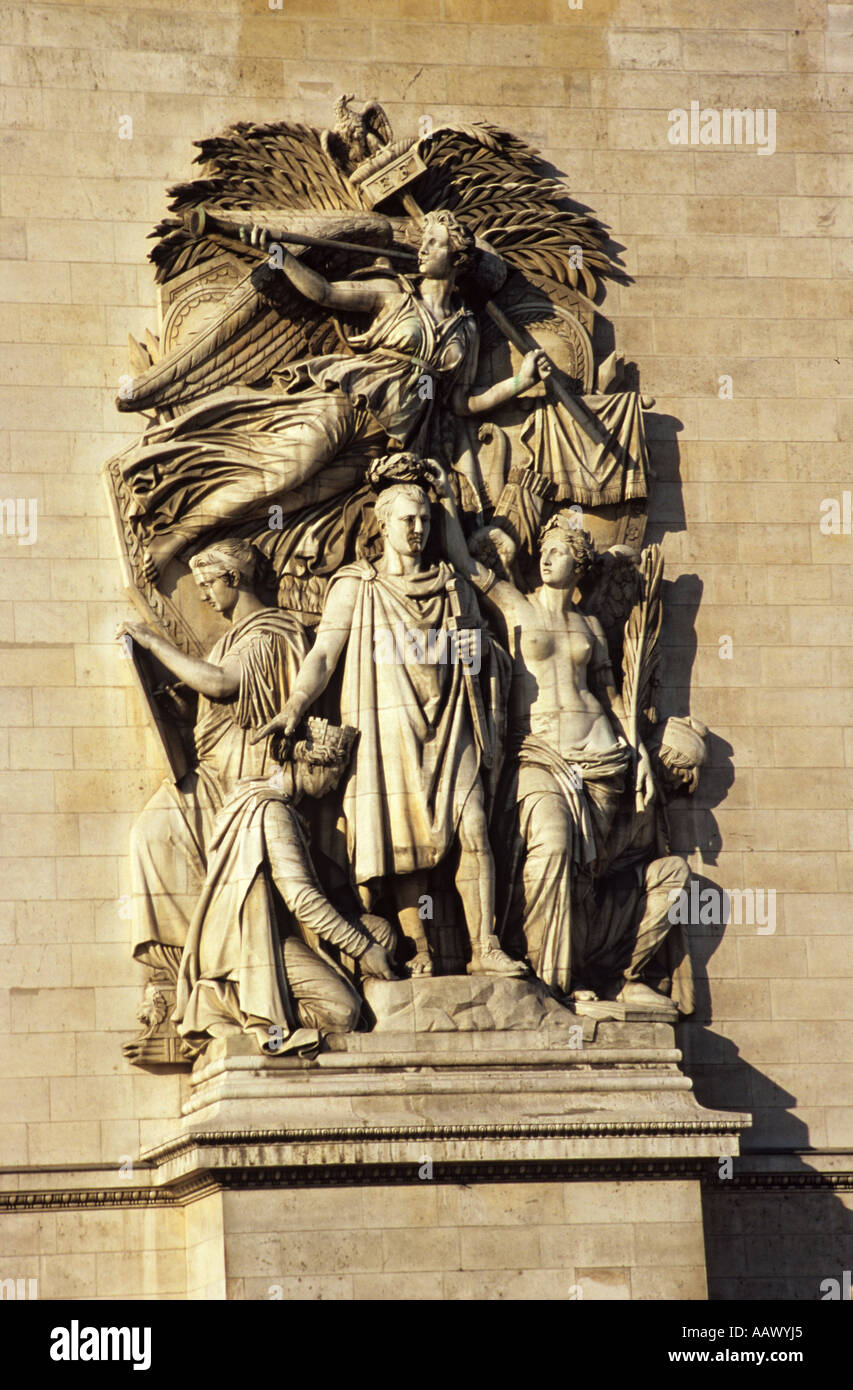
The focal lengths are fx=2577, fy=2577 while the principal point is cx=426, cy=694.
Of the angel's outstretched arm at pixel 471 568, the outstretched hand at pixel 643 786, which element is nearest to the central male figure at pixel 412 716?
the angel's outstretched arm at pixel 471 568

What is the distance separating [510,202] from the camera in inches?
714

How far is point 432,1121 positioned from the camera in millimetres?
15828

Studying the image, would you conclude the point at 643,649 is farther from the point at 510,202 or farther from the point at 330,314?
the point at 510,202

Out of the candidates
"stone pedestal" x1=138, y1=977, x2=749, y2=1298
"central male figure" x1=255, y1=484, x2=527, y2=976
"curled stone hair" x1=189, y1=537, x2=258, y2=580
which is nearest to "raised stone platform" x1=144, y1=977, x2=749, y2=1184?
"stone pedestal" x1=138, y1=977, x2=749, y2=1298

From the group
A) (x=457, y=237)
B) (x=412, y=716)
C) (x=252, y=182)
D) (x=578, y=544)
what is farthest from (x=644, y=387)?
(x=412, y=716)

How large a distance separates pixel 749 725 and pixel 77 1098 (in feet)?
17.2

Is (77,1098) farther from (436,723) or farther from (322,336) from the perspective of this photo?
(322,336)

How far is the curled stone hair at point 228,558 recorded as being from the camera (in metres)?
17.1

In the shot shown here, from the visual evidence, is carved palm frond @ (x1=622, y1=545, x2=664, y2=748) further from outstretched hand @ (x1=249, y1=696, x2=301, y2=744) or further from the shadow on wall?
the shadow on wall

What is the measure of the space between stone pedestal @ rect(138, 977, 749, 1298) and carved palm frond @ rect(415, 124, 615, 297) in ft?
17.4

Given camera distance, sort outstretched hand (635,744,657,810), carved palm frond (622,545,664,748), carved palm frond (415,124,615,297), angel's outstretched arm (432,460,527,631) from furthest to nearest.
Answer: carved palm frond (415,124,615,297) < carved palm frond (622,545,664,748) < angel's outstretched arm (432,460,527,631) < outstretched hand (635,744,657,810)

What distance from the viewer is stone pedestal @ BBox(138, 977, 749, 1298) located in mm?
15602
